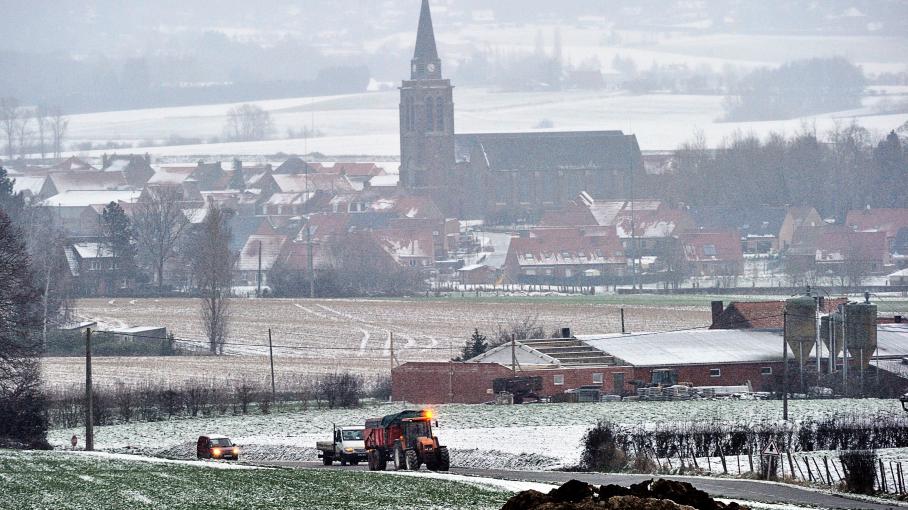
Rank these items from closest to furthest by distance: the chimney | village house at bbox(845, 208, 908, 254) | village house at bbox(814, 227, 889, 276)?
1. the chimney
2. village house at bbox(814, 227, 889, 276)
3. village house at bbox(845, 208, 908, 254)

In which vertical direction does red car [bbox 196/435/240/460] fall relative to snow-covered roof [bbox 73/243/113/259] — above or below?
below

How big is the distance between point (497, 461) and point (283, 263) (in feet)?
292

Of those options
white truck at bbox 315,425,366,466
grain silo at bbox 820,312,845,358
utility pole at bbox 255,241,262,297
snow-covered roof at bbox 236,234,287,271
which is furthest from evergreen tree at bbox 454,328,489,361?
snow-covered roof at bbox 236,234,287,271

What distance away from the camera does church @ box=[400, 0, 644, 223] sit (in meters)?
178

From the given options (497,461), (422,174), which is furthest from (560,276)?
(497,461)

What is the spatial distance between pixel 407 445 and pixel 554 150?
511 feet

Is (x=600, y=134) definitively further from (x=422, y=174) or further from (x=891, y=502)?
(x=891, y=502)

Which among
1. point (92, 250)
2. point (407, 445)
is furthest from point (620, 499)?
point (92, 250)

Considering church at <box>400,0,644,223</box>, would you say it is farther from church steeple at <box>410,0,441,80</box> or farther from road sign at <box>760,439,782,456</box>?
road sign at <box>760,439,782,456</box>

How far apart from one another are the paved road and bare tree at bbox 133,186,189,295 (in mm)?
79533

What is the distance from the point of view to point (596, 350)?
61.0 metres

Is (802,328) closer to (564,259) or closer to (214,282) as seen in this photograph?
(214,282)

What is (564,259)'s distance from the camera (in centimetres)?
13225

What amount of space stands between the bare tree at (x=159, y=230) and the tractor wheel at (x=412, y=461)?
78.7 metres
